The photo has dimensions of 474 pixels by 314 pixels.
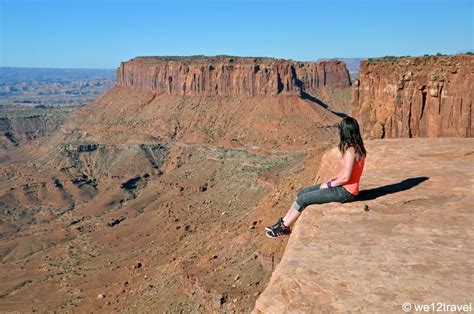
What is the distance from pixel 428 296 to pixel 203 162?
67973mm

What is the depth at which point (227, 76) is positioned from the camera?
93.3 metres

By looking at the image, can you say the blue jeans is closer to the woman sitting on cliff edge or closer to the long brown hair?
the woman sitting on cliff edge

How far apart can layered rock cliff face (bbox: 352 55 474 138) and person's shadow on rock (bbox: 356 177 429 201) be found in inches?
693

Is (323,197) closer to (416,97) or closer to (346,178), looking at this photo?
(346,178)

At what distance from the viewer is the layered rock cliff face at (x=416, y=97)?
26.9 m

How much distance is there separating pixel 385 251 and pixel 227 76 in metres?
87.8

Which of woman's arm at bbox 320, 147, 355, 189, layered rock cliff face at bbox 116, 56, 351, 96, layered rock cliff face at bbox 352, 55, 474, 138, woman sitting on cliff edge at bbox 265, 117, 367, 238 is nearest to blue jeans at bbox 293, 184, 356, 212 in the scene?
woman sitting on cliff edge at bbox 265, 117, 367, 238

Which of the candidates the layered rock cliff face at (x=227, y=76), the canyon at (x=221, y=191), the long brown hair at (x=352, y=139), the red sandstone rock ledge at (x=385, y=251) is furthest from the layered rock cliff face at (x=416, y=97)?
the layered rock cliff face at (x=227, y=76)

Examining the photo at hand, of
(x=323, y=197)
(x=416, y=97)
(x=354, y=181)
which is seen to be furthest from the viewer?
(x=416, y=97)

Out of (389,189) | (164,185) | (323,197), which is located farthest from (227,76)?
(323,197)

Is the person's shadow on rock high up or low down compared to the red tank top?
down

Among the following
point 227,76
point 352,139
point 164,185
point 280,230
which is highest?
point 227,76

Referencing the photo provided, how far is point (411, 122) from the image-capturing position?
30797 millimetres

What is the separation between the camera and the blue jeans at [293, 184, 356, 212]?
9.27 metres
